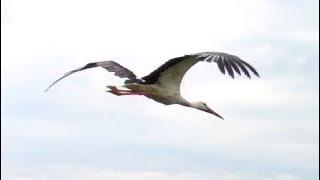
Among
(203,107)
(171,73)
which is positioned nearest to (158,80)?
(171,73)

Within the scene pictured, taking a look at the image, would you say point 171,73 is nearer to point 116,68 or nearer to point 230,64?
point 116,68

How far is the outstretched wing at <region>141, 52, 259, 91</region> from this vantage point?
23578mm

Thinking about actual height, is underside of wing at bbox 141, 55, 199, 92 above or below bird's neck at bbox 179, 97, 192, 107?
above

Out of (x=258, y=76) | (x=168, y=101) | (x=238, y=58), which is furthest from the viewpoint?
(x=168, y=101)

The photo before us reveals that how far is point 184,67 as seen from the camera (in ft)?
89.9

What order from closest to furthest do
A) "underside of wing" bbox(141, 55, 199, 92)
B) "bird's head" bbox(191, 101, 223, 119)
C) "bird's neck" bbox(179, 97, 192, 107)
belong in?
"underside of wing" bbox(141, 55, 199, 92)
"bird's neck" bbox(179, 97, 192, 107)
"bird's head" bbox(191, 101, 223, 119)

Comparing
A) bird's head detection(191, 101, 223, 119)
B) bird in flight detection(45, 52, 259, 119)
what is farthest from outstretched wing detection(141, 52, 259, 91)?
bird's head detection(191, 101, 223, 119)

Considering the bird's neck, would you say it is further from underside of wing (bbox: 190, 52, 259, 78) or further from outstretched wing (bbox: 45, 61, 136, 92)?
underside of wing (bbox: 190, 52, 259, 78)

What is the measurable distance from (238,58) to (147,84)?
496 cm

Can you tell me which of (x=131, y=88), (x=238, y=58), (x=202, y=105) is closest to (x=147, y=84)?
(x=131, y=88)

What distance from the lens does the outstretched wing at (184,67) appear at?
A: 77.4ft

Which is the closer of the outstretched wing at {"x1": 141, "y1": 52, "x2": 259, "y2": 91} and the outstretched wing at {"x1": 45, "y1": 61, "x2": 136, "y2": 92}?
the outstretched wing at {"x1": 141, "y1": 52, "x2": 259, "y2": 91}

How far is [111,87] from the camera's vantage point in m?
27.9

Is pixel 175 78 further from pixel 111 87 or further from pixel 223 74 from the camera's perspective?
pixel 223 74
